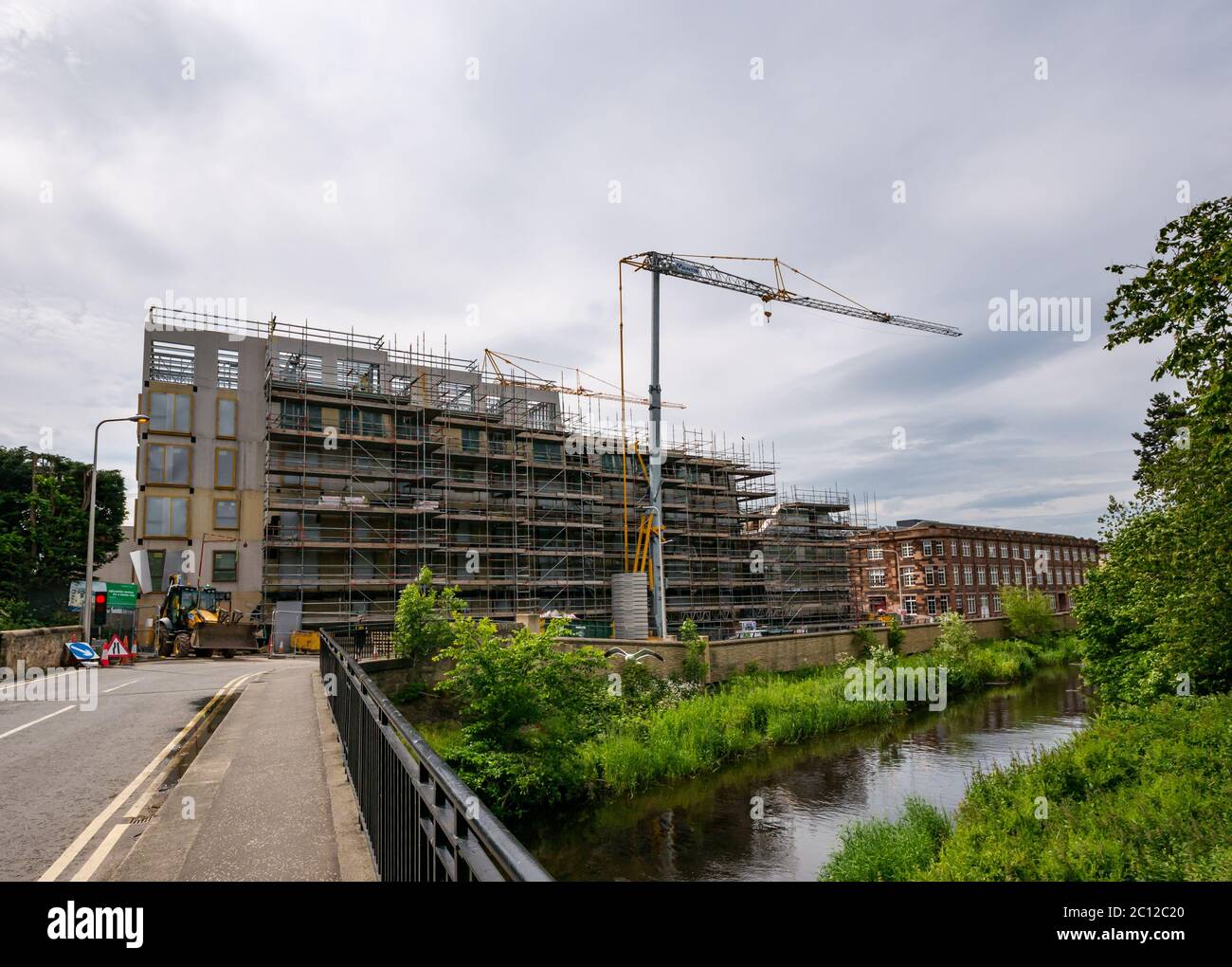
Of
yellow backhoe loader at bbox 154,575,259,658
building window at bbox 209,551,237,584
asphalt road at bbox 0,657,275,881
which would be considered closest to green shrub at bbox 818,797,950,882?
asphalt road at bbox 0,657,275,881

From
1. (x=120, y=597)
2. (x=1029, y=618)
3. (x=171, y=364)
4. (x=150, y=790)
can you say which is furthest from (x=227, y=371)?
(x=1029, y=618)

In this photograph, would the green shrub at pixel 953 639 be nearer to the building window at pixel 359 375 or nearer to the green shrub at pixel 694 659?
the green shrub at pixel 694 659

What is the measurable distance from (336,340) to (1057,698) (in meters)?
43.4

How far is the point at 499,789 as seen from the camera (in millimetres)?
17547

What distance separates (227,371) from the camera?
42906 mm

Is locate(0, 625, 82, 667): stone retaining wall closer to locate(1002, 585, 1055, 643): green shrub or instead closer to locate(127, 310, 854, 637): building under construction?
locate(127, 310, 854, 637): building under construction

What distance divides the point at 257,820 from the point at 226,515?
3863 centimetres

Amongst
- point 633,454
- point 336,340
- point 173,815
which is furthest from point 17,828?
point 633,454

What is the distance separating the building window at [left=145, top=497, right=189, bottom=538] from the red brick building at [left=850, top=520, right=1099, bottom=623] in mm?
52768

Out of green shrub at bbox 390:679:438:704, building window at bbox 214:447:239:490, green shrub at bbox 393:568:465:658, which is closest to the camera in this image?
green shrub at bbox 390:679:438:704

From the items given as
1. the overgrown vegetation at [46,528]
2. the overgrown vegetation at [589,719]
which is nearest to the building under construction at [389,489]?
the overgrown vegetation at [46,528]

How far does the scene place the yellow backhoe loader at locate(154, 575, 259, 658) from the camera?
1247 inches

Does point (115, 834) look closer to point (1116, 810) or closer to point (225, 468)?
point (1116, 810)
